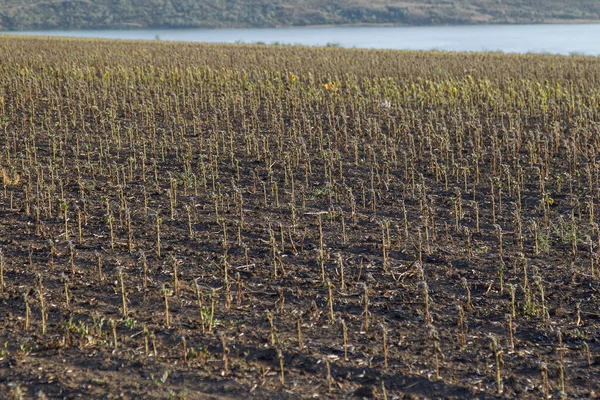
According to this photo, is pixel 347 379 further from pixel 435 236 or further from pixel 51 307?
pixel 435 236

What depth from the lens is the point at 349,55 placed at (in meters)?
25.7

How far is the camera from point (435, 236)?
8188 millimetres

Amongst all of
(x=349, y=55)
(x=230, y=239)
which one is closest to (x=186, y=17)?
(x=349, y=55)

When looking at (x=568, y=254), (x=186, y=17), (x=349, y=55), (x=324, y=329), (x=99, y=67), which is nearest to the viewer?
(x=324, y=329)

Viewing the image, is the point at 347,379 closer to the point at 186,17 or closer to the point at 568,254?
the point at 568,254

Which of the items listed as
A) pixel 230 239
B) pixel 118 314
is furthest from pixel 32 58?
pixel 118 314

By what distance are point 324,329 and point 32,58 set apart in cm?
1753

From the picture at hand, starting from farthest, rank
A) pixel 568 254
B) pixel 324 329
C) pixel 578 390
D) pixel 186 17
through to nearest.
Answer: pixel 186 17 < pixel 568 254 < pixel 324 329 < pixel 578 390

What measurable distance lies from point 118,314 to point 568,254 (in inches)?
153

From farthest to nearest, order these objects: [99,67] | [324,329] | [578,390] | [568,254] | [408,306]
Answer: [99,67]
[568,254]
[408,306]
[324,329]
[578,390]

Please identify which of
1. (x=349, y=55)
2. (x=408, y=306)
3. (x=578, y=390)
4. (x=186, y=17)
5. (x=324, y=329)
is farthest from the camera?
(x=186, y=17)

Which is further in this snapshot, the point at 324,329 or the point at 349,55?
the point at 349,55

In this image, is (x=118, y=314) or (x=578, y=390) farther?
(x=118, y=314)

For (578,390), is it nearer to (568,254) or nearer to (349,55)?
(568,254)
